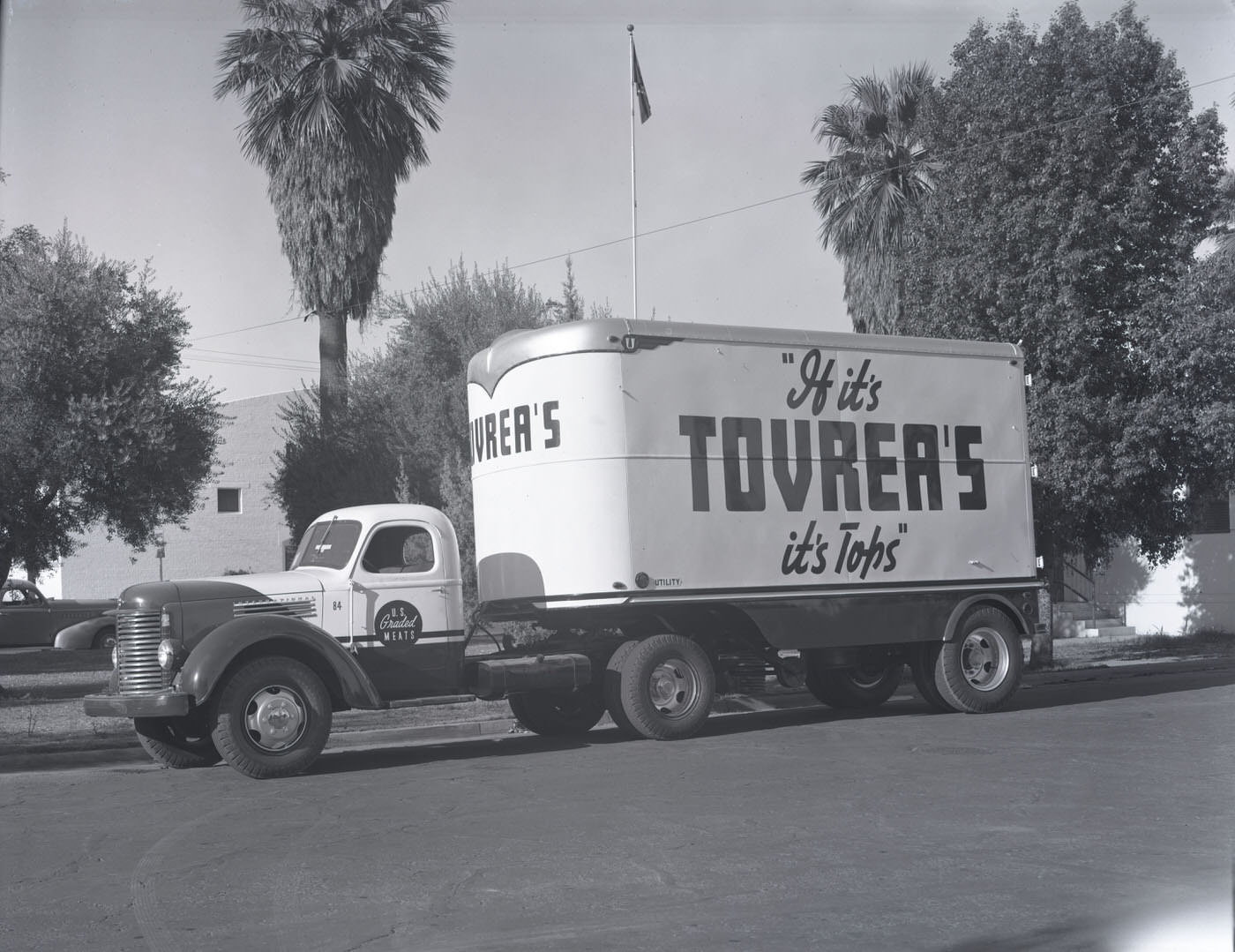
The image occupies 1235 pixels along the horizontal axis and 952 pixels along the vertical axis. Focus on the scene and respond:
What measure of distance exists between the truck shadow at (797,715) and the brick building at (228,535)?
31.0 meters

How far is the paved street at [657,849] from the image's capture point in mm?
5855

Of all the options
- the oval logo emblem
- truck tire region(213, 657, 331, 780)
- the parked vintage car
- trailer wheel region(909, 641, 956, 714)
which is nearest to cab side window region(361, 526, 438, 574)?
the oval logo emblem

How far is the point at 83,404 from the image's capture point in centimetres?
2380

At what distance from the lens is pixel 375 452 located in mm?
25219

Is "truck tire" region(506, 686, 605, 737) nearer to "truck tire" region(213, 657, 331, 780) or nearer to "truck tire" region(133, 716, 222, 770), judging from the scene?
"truck tire" region(213, 657, 331, 780)

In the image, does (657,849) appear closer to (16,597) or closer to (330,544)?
(330,544)

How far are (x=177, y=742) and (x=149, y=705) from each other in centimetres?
110

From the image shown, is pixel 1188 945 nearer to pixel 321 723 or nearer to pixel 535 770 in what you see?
pixel 535 770

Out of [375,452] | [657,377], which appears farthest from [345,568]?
[375,452]

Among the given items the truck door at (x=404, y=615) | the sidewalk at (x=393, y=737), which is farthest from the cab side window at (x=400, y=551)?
the sidewalk at (x=393, y=737)

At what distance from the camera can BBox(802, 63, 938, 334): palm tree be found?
2955 centimetres

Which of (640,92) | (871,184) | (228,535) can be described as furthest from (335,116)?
(228,535)

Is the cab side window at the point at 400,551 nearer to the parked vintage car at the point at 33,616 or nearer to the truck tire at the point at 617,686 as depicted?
the truck tire at the point at 617,686

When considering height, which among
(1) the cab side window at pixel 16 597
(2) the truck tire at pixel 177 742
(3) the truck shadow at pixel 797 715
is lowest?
(3) the truck shadow at pixel 797 715
